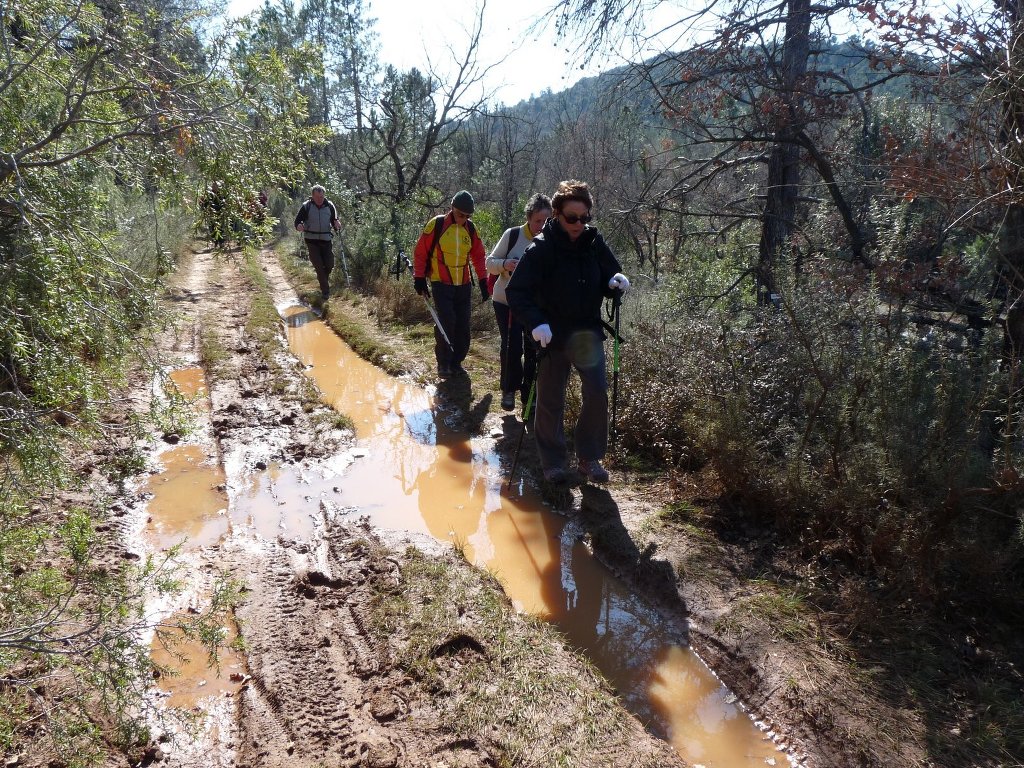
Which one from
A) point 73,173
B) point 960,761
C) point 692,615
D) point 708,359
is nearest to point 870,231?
point 708,359

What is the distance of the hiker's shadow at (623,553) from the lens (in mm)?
3770

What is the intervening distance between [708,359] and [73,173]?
4480 millimetres

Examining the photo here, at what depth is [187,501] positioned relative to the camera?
187 inches

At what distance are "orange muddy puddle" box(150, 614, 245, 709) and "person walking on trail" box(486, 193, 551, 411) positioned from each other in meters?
3.48

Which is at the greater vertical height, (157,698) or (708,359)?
(708,359)

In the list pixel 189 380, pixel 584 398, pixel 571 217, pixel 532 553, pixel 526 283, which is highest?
pixel 571 217

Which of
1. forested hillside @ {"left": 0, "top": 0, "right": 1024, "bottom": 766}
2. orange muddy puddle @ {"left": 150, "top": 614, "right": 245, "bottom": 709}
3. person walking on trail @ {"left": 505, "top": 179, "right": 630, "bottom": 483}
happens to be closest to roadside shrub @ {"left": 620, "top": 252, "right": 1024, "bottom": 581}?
forested hillside @ {"left": 0, "top": 0, "right": 1024, "bottom": 766}

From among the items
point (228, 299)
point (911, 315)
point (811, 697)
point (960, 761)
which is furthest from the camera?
point (228, 299)

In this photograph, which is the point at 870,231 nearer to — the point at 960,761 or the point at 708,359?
the point at 708,359

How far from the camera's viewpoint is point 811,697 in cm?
288

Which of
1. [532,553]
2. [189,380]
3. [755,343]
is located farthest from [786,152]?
[189,380]

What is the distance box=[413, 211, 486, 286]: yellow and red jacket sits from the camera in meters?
7.02

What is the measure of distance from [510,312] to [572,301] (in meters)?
1.89

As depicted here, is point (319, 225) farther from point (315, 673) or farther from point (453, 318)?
point (315, 673)
